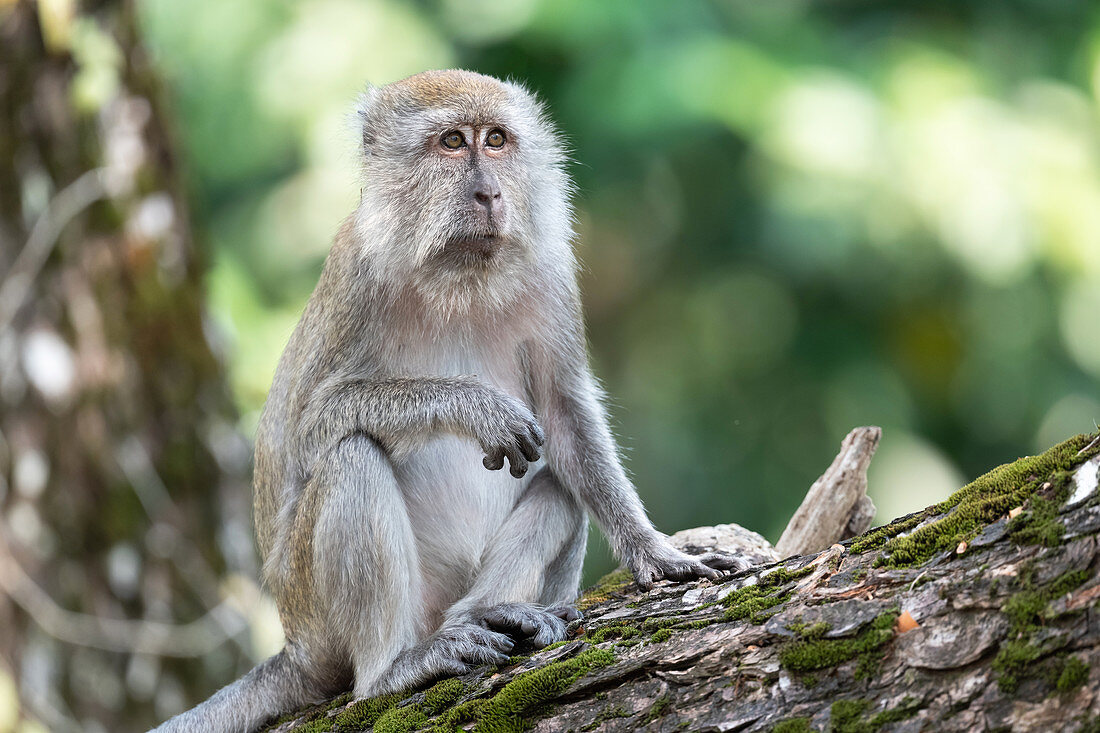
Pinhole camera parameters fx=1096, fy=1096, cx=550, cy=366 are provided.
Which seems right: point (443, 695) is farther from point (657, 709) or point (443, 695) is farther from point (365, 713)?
→ point (657, 709)

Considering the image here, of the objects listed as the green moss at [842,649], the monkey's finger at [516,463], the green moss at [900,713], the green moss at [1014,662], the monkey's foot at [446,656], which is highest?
the monkey's finger at [516,463]

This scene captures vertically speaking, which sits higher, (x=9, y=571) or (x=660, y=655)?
(x=9, y=571)

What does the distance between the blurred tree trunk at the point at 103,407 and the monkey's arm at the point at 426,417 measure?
2139 millimetres

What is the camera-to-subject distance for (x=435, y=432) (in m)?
6.19

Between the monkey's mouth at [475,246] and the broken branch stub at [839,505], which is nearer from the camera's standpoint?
the monkey's mouth at [475,246]

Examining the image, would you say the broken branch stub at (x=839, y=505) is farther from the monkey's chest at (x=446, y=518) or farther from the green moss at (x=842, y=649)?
the green moss at (x=842, y=649)

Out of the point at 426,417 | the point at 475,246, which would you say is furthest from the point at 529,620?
the point at 475,246

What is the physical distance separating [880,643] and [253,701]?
12.5 feet

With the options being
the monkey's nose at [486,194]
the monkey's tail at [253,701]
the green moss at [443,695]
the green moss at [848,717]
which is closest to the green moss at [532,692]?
the green moss at [443,695]

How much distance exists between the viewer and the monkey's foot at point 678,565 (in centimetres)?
603

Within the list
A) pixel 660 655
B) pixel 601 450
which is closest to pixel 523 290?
pixel 601 450

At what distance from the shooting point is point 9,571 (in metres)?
7.27

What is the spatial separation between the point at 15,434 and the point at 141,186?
207 cm

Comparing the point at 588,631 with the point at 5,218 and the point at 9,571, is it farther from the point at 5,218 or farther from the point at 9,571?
the point at 5,218
